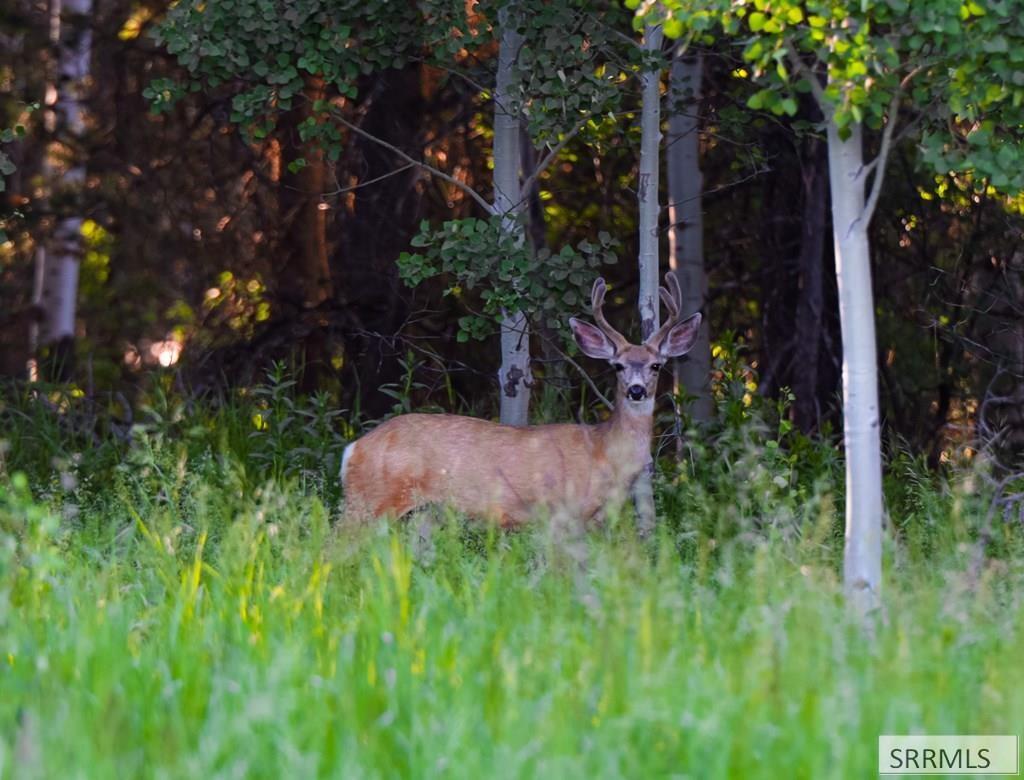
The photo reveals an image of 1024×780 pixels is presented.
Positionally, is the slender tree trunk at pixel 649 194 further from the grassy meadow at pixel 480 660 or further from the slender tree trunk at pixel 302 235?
the slender tree trunk at pixel 302 235

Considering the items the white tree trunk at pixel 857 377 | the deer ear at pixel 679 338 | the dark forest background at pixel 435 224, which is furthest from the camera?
the dark forest background at pixel 435 224

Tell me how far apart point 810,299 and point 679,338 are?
2401 mm

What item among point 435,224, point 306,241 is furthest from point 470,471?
point 306,241

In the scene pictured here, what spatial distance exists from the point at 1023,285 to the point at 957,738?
20.3 feet

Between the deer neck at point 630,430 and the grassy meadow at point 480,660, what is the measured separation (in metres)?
1.38

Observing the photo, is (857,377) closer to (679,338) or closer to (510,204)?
(679,338)

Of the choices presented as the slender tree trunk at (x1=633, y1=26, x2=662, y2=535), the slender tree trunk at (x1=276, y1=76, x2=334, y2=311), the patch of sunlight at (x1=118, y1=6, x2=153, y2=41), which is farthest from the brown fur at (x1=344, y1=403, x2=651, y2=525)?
the patch of sunlight at (x1=118, y1=6, x2=153, y2=41)

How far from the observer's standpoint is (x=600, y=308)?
7008mm

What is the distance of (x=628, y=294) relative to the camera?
1128 centimetres

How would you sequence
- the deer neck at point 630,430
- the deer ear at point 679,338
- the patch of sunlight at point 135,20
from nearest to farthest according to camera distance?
1. the deer neck at point 630,430
2. the deer ear at point 679,338
3. the patch of sunlight at point 135,20

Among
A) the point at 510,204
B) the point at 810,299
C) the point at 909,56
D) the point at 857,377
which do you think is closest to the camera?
the point at 857,377

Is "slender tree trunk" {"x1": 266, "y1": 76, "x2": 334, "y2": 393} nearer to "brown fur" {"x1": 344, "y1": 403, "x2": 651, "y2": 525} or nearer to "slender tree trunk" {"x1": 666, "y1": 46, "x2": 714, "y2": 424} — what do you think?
"slender tree trunk" {"x1": 666, "y1": 46, "x2": 714, "y2": 424}

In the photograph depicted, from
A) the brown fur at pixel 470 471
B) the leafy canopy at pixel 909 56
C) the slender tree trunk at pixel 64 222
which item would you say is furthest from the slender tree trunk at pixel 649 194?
the slender tree trunk at pixel 64 222

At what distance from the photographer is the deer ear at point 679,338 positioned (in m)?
7.20
